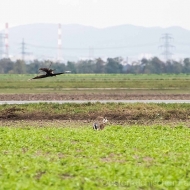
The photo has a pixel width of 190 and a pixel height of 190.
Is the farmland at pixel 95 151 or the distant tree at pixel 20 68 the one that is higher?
the distant tree at pixel 20 68

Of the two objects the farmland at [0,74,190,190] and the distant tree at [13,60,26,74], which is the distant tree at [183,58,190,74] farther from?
the farmland at [0,74,190,190]

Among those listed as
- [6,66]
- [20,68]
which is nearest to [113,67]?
[20,68]

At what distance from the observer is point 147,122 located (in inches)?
1350

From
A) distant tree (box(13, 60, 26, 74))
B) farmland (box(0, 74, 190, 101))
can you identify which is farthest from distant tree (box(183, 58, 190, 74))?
farmland (box(0, 74, 190, 101))

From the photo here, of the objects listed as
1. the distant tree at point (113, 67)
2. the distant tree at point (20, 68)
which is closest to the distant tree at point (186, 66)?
the distant tree at point (113, 67)

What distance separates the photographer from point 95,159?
1969 cm

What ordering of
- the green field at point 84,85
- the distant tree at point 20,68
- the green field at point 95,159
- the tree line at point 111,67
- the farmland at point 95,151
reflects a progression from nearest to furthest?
the green field at point 95,159
the farmland at point 95,151
the green field at point 84,85
the distant tree at point 20,68
the tree line at point 111,67

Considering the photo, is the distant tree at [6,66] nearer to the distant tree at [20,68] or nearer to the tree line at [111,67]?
the tree line at [111,67]

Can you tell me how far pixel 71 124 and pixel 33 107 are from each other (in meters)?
6.77

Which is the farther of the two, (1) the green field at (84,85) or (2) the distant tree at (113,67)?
(2) the distant tree at (113,67)

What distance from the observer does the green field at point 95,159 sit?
1605 cm

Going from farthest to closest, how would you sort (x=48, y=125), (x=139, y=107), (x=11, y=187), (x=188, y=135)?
(x=139, y=107) → (x=48, y=125) → (x=188, y=135) → (x=11, y=187)

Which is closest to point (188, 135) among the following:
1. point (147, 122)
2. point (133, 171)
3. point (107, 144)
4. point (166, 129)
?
point (166, 129)

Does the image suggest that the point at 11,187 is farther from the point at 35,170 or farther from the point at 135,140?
the point at 135,140
